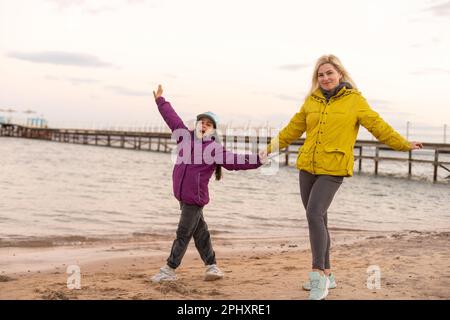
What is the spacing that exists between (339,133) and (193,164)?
1251 millimetres

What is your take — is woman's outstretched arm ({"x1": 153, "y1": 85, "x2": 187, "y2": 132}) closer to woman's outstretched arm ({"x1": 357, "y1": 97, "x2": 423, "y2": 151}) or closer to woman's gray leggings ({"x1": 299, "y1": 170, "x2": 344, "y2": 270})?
woman's gray leggings ({"x1": 299, "y1": 170, "x2": 344, "y2": 270})

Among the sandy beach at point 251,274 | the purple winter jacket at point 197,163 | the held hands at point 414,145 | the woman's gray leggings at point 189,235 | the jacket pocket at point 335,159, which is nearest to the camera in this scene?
the jacket pocket at point 335,159

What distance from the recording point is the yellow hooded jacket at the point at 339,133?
3.76 m

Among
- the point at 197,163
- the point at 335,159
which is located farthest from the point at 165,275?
the point at 335,159

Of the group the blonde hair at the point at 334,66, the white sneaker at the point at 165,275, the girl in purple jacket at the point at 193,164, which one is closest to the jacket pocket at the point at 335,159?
the blonde hair at the point at 334,66

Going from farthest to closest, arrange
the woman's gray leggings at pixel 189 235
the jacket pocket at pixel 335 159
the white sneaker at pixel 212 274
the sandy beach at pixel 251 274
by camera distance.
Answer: the white sneaker at pixel 212 274
the woman's gray leggings at pixel 189 235
the sandy beach at pixel 251 274
the jacket pocket at pixel 335 159

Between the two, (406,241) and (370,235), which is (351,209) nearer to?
(370,235)

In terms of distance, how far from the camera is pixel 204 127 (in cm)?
435

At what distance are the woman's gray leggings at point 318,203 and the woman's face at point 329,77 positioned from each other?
0.69 m

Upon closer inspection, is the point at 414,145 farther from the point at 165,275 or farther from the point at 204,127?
the point at 165,275

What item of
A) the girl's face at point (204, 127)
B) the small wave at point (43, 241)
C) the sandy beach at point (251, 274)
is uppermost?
the girl's face at point (204, 127)

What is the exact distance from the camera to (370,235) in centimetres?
879

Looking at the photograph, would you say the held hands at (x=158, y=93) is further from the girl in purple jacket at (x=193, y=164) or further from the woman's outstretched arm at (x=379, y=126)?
the woman's outstretched arm at (x=379, y=126)

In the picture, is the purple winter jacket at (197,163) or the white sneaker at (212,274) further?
the white sneaker at (212,274)
